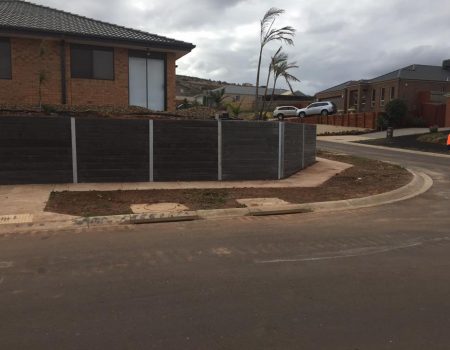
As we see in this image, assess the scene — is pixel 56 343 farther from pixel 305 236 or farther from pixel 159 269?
pixel 305 236

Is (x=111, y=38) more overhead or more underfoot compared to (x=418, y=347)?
more overhead

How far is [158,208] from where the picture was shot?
9250mm

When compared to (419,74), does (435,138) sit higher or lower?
lower

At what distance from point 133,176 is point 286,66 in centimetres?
1054

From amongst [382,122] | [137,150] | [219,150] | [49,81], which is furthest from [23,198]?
[382,122]

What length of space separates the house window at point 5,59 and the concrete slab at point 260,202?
11648 mm

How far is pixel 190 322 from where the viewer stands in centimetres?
405

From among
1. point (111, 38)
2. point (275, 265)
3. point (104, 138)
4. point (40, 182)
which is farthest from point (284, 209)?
point (111, 38)

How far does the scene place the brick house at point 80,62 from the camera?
17234 millimetres

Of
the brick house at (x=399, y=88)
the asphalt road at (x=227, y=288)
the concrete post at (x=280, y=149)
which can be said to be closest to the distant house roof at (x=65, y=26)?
the concrete post at (x=280, y=149)

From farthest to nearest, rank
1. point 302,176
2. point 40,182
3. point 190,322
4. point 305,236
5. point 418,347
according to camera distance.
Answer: point 302,176
point 40,182
point 305,236
point 190,322
point 418,347

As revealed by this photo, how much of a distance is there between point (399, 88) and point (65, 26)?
3760cm

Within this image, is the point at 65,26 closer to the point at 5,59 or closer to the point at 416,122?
the point at 5,59

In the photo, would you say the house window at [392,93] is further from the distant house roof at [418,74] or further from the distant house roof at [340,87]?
the distant house roof at [340,87]
